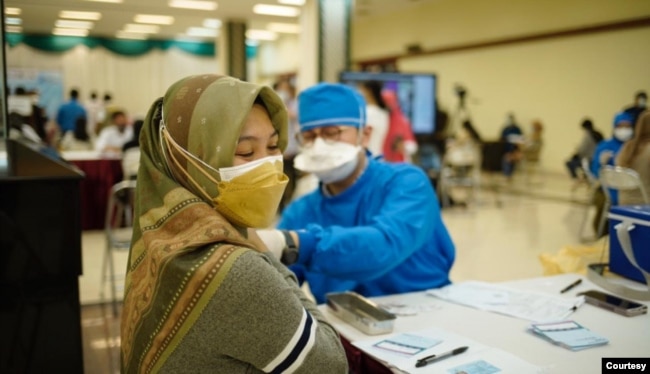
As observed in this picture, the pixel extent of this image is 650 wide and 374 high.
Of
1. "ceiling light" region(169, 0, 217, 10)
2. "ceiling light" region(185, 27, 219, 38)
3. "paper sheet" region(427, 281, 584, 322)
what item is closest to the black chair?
"ceiling light" region(169, 0, 217, 10)

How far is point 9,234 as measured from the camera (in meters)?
2.08

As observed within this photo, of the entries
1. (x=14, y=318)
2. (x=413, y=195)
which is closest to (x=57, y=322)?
(x=14, y=318)

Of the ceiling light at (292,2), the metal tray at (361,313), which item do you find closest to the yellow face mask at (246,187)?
the metal tray at (361,313)

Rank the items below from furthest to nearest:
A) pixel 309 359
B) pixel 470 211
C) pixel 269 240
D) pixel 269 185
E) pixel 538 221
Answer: pixel 470 211
pixel 538 221
pixel 269 240
pixel 269 185
pixel 309 359

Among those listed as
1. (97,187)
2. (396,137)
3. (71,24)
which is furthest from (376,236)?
(97,187)

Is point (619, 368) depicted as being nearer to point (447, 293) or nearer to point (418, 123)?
point (447, 293)

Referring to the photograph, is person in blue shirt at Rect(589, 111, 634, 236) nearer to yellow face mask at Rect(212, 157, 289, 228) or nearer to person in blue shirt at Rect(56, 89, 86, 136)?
yellow face mask at Rect(212, 157, 289, 228)

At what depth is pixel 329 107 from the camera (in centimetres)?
202

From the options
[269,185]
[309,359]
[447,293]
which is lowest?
[447,293]

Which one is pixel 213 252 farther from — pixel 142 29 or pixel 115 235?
pixel 142 29

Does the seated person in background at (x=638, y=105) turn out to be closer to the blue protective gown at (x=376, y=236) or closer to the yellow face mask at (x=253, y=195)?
the blue protective gown at (x=376, y=236)

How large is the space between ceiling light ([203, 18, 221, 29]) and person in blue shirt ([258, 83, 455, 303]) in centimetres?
515

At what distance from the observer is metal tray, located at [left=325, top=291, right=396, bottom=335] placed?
1461 millimetres

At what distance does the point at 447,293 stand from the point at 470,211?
20.4 feet
